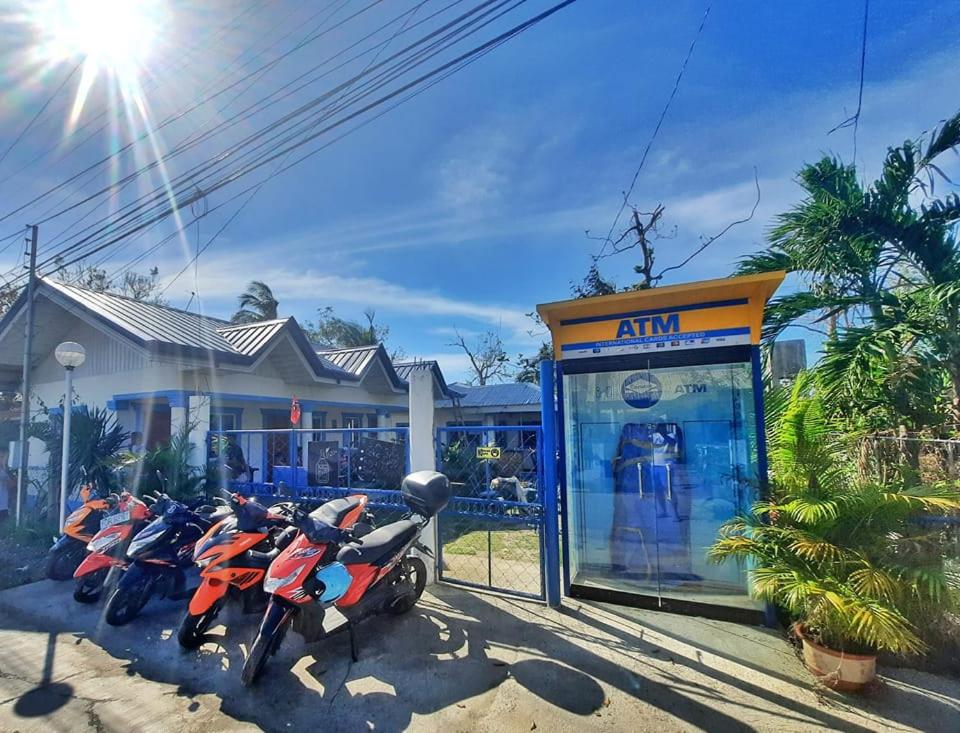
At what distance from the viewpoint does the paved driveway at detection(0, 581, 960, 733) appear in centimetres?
284

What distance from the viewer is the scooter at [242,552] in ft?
11.7

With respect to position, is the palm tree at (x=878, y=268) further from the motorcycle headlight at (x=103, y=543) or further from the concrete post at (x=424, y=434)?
the motorcycle headlight at (x=103, y=543)

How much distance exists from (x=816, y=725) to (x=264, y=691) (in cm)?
331

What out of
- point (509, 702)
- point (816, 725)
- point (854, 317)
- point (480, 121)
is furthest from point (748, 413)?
point (480, 121)

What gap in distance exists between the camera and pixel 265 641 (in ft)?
10.7

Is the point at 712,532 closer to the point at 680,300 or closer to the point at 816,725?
the point at 816,725

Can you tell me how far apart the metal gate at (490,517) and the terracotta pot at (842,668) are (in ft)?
6.80

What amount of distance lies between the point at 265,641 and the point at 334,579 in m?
0.55

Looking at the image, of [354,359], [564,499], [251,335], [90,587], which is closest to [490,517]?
[564,499]

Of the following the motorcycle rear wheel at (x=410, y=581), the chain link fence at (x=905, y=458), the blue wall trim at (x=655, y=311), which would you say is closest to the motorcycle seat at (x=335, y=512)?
the motorcycle rear wheel at (x=410, y=581)

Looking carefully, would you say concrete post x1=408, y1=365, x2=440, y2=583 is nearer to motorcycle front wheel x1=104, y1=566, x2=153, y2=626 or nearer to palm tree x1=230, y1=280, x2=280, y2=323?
motorcycle front wheel x1=104, y1=566, x2=153, y2=626

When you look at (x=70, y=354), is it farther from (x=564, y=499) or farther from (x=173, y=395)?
(x=564, y=499)

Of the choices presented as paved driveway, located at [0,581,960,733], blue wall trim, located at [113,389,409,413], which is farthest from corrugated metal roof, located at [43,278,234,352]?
paved driveway, located at [0,581,960,733]

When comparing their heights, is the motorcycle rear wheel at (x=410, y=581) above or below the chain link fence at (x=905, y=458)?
below
